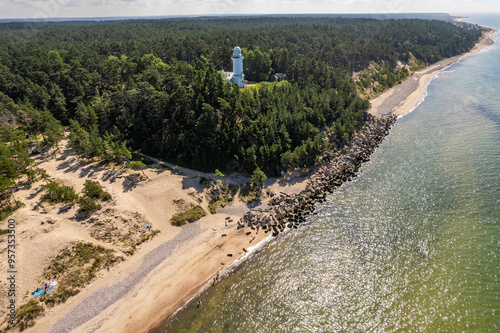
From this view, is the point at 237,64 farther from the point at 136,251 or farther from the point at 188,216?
the point at 136,251

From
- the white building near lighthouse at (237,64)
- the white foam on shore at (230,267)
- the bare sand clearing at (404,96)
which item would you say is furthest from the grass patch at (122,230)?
the bare sand clearing at (404,96)

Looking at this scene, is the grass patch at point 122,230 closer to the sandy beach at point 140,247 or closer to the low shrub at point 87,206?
the sandy beach at point 140,247

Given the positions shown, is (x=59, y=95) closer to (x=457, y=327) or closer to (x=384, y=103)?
(x=457, y=327)

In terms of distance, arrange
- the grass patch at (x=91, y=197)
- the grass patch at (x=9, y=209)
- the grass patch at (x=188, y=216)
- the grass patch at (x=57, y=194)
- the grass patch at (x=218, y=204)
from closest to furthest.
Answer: the grass patch at (x=9, y=209)
the grass patch at (x=91, y=197)
the grass patch at (x=57, y=194)
the grass patch at (x=188, y=216)
the grass patch at (x=218, y=204)

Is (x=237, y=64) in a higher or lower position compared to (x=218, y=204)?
higher

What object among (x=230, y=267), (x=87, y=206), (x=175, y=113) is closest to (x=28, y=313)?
(x=87, y=206)

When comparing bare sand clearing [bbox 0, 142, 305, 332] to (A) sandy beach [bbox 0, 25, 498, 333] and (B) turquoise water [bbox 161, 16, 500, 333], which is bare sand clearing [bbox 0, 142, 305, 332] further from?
(B) turquoise water [bbox 161, 16, 500, 333]
